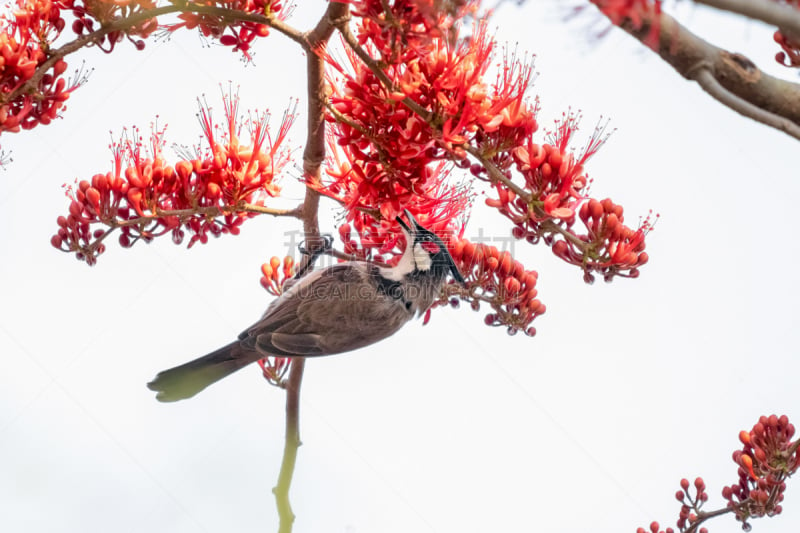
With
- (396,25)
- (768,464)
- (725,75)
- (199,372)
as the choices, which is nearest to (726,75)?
(725,75)

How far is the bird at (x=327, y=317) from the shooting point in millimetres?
2295

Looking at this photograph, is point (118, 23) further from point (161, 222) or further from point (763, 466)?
point (763, 466)

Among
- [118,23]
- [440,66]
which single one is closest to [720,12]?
[440,66]

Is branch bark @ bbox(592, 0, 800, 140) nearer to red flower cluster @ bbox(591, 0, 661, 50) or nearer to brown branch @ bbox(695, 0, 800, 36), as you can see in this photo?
red flower cluster @ bbox(591, 0, 661, 50)

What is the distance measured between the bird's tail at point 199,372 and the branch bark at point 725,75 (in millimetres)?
1649

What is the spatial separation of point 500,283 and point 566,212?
400mm

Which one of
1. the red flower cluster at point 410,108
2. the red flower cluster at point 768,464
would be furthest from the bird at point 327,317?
the red flower cluster at point 768,464

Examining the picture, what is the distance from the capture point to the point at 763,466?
2.15 metres

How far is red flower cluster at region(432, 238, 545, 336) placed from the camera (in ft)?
7.14

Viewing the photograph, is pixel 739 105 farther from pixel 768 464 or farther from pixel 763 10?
pixel 768 464

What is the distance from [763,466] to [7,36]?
2.16 meters

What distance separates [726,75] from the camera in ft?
3.51

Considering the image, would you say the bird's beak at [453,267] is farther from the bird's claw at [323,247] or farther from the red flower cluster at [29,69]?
the red flower cluster at [29,69]

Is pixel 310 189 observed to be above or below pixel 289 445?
above
